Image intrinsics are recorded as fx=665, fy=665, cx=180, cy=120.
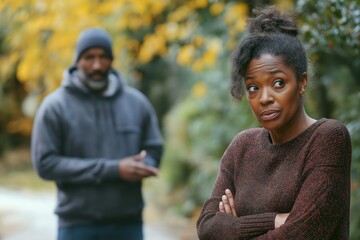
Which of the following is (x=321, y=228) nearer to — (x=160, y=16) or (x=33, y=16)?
(x=33, y=16)

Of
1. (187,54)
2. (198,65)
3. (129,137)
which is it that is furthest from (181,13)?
(129,137)

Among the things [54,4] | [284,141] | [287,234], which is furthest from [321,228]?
[54,4]

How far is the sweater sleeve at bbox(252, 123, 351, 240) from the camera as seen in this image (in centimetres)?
247

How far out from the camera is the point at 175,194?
11.9 meters

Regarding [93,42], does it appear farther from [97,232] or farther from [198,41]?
[198,41]

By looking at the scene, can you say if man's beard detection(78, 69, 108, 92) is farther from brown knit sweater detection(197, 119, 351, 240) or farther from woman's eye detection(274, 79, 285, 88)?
woman's eye detection(274, 79, 285, 88)

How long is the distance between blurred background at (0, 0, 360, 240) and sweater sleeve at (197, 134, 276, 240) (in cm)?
33

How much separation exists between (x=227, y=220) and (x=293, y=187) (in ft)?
1.17

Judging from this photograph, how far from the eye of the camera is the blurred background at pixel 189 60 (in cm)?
459

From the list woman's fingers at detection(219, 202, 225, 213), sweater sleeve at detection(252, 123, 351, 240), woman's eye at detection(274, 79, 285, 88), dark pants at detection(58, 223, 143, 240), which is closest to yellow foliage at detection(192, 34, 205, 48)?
dark pants at detection(58, 223, 143, 240)

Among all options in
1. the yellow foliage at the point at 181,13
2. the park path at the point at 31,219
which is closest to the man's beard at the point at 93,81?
the yellow foliage at the point at 181,13

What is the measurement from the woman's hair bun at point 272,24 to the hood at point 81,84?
2107mm

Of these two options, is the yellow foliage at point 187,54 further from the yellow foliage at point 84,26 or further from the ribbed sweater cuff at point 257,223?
the ribbed sweater cuff at point 257,223

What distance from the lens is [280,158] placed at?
2.65 metres
